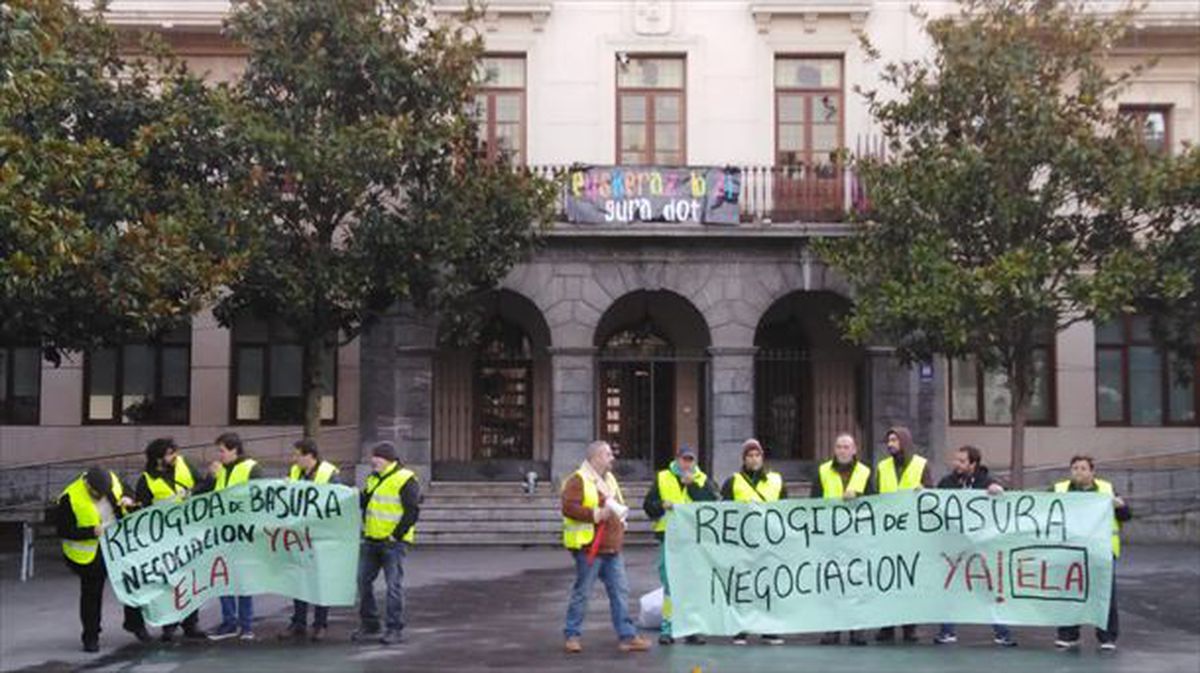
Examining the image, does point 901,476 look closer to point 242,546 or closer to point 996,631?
point 996,631

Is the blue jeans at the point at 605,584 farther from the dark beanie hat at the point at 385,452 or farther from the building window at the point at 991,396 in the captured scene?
the building window at the point at 991,396

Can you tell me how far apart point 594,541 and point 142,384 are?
16456mm

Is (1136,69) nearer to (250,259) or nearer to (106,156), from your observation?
(250,259)

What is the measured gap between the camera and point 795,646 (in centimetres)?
1146

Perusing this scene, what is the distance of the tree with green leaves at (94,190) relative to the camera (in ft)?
33.9

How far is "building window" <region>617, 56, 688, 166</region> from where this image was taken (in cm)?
2383

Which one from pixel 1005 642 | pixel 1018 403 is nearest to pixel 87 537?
pixel 1005 642

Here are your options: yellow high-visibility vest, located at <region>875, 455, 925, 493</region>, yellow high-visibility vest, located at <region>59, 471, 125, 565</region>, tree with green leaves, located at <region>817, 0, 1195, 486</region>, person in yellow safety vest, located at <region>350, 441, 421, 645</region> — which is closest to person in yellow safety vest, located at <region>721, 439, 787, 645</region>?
yellow high-visibility vest, located at <region>875, 455, 925, 493</region>

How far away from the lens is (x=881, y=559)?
1152cm

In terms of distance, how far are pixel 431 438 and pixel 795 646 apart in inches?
511

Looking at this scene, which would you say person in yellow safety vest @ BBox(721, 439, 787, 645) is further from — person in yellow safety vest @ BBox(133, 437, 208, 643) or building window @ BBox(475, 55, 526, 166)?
building window @ BBox(475, 55, 526, 166)

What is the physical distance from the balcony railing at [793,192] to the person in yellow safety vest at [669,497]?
11482 mm

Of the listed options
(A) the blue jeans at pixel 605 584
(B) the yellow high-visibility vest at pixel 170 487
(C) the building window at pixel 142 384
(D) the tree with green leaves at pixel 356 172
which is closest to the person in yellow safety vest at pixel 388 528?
(A) the blue jeans at pixel 605 584

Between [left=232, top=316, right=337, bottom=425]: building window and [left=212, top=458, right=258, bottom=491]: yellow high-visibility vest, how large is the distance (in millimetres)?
13014
